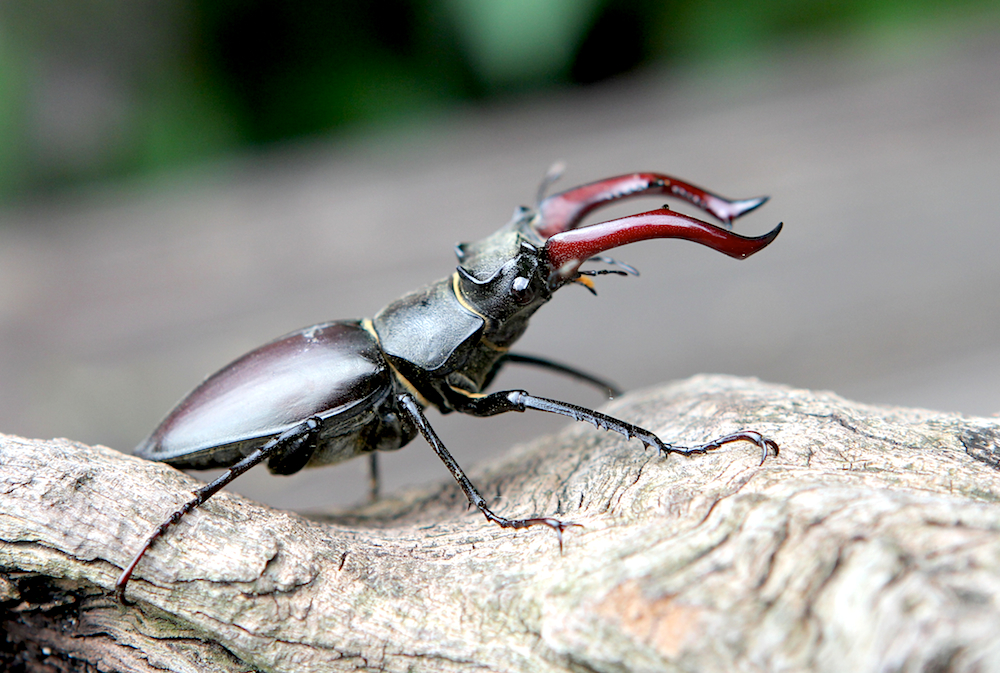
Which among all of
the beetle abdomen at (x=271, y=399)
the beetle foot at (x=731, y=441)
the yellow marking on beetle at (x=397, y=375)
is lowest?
the beetle foot at (x=731, y=441)

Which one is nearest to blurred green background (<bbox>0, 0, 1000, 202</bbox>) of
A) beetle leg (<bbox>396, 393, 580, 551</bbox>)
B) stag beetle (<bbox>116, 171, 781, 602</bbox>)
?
stag beetle (<bbox>116, 171, 781, 602</bbox>)

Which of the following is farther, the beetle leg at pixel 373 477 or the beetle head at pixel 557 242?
the beetle leg at pixel 373 477

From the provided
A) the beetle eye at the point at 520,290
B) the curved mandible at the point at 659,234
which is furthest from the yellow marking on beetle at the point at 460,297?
the curved mandible at the point at 659,234

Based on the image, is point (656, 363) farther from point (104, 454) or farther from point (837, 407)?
point (104, 454)

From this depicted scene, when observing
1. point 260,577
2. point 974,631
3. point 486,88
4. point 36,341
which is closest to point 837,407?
point 974,631

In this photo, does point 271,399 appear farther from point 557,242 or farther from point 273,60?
point 273,60

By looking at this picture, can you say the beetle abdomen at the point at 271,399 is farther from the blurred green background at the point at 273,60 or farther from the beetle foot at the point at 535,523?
the blurred green background at the point at 273,60
